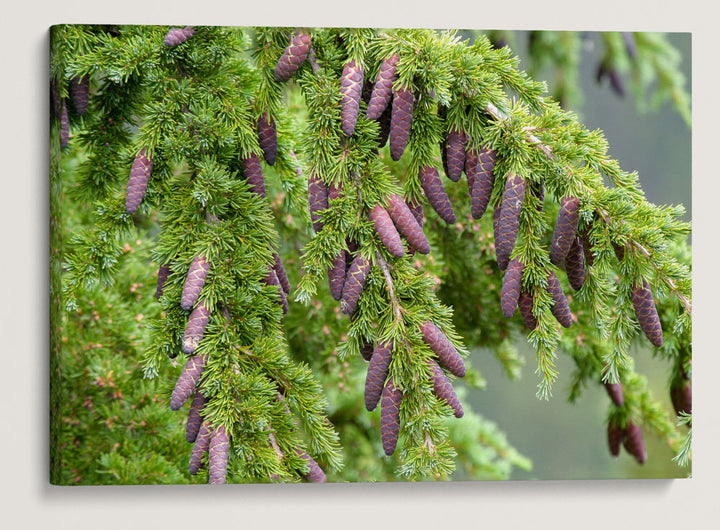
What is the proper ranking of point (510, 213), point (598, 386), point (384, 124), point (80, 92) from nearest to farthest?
point (510, 213) → point (384, 124) → point (80, 92) → point (598, 386)

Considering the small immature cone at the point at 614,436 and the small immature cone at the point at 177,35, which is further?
the small immature cone at the point at 614,436

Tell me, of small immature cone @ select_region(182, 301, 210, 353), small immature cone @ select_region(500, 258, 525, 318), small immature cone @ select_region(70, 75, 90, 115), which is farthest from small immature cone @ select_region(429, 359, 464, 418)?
small immature cone @ select_region(70, 75, 90, 115)

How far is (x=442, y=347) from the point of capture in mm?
1141

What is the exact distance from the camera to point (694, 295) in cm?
162

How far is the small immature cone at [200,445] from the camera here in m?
1.19

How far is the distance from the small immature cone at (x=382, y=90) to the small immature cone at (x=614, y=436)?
0.96m

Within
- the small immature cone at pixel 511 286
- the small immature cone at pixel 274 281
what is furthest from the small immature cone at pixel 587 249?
the small immature cone at pixel 274 281

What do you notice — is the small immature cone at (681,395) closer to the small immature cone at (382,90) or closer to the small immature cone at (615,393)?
the small immature cone at (615,393)

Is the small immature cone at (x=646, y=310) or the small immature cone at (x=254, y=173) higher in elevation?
the small immature cone at (x=254, y=173)

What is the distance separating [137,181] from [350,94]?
357 mm

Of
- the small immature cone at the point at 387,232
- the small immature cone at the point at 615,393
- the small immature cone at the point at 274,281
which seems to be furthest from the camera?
the small immature cone at the point at 615,393

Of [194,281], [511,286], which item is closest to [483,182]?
[511,286]

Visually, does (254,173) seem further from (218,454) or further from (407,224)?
(218,454)

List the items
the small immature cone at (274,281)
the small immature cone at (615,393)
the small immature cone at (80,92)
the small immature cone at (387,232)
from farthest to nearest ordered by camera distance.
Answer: the small immature cone at (615,393) < the small immature cone at (80,92) < the small immature cone at (274,281) < the small immature cone at (387,232)
